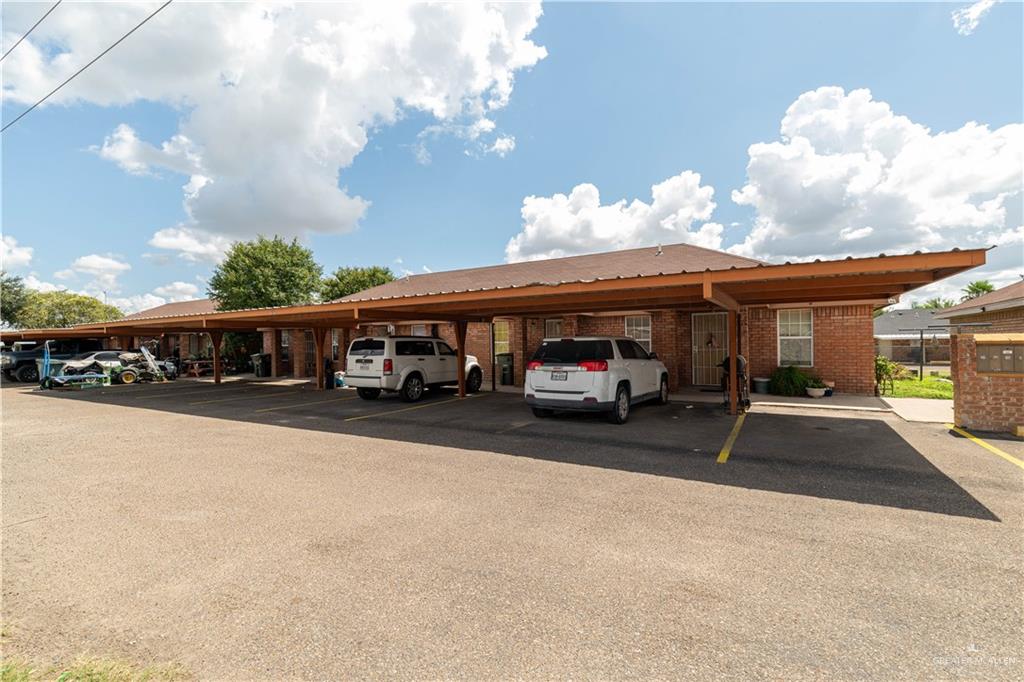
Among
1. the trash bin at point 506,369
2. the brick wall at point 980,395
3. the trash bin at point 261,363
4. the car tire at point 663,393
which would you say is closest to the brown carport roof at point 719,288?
the brick wall at point 980,395

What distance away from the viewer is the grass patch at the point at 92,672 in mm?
2361

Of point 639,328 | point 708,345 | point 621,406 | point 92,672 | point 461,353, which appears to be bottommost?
point 92,672

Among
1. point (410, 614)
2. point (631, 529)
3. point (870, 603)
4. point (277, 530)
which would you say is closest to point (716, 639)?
point (870, 603)

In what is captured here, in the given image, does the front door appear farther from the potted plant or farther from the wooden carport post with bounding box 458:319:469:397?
the wooden carport post with bounding box 458:319:469:397

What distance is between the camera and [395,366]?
12.6 meters

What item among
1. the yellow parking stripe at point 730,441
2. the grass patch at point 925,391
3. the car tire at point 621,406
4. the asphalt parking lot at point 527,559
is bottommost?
the asphalt parking lot at point 527,559

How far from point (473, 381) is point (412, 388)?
9.31 ft

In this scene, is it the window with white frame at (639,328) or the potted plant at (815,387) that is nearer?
the potted plant at (815,387)

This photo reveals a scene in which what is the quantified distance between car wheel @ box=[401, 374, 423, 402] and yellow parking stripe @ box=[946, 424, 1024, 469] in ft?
37.7

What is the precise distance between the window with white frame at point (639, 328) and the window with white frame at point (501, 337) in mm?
4735

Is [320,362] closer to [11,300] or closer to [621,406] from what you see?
[621,406]

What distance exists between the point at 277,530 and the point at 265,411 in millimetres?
8593

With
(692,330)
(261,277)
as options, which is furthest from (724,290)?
(261,277)

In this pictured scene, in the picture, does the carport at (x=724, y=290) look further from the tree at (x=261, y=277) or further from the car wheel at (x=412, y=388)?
the tree at (x=261, y=277)
